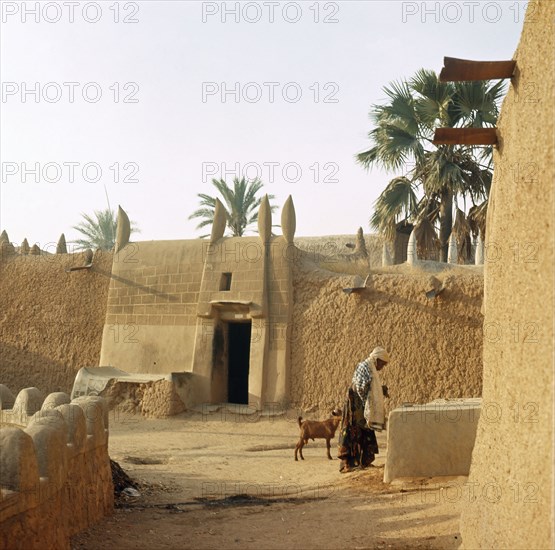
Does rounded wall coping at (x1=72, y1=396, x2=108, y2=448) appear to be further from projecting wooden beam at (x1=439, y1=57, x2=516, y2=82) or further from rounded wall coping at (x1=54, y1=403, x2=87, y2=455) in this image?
projecting wooden beam at (x1=439, y1=57, x2=516, y2=82)

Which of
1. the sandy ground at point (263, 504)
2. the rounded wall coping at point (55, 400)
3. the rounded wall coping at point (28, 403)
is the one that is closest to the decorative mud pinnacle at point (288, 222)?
the sandy ground at point (263, 504)

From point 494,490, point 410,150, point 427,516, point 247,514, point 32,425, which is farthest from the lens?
point 410,150

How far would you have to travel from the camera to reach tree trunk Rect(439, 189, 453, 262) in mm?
17938

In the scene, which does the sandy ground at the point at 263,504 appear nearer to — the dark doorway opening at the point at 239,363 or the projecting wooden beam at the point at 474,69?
the projecting wooden beam at the point at 474,69

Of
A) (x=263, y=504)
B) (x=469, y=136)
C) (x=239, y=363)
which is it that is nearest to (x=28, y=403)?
(x=263, y=504)

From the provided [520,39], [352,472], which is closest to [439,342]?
[352,472]

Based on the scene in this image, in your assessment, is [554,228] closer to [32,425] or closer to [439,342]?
[32,425]

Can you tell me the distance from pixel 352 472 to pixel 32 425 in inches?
179

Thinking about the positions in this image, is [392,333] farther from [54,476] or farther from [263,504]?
[54,476]

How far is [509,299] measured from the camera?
455cm

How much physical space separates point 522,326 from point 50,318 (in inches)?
580

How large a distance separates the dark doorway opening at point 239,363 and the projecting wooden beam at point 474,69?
1277 cm

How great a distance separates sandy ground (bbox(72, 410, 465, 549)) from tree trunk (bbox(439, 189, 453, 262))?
7.63 m

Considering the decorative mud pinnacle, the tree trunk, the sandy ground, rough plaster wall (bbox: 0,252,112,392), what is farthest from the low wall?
the tree trunk
